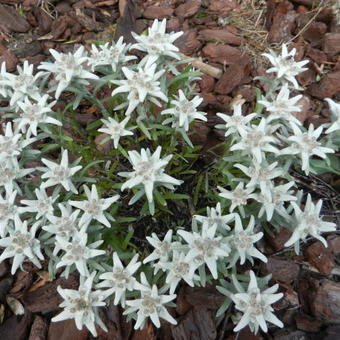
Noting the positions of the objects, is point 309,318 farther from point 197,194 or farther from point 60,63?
point 60,63

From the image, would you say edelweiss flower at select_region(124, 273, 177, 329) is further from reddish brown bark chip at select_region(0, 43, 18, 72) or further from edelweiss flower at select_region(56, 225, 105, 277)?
reddish brown bark chip at select_region(0, 43, 18, 72)

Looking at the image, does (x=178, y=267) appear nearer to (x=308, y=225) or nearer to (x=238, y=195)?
(x=238, y=195)

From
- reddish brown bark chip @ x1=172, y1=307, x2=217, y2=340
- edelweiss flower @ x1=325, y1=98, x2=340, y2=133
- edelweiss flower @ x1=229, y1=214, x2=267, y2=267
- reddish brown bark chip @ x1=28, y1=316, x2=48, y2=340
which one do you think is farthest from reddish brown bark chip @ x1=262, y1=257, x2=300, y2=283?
reddish brown bark chip @ x1=28, y1=316, x2=48, y2=340

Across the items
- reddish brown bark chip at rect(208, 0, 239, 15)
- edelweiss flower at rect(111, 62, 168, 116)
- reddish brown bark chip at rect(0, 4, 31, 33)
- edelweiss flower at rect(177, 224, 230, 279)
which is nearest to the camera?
edelweiss flower at rect(177, 224, 230, 279)

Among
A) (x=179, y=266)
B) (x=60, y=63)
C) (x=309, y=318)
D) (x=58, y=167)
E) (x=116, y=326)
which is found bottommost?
(x=116, y=326)

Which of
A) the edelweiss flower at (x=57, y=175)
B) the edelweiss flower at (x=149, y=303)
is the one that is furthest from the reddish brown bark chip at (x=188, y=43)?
the edelweiss flower at (x=149, y=303)

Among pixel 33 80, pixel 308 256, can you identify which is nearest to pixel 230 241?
pixel 308 256
